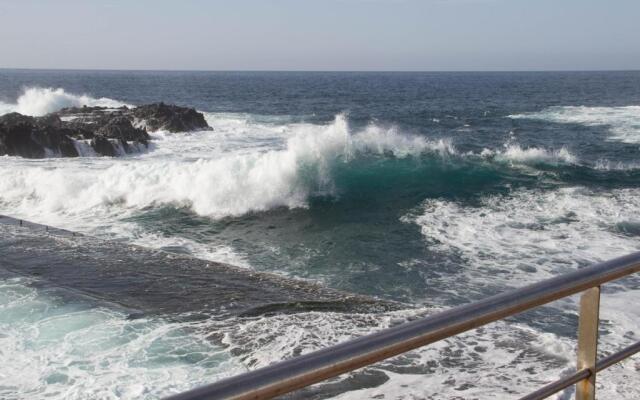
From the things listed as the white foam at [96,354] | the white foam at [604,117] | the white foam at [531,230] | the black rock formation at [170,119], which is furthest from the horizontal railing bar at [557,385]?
the black rock formation at [170,119]

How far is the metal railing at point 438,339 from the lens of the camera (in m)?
1.03

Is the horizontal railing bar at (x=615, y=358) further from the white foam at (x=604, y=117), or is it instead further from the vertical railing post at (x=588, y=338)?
the white foam at (x=604, y=117)

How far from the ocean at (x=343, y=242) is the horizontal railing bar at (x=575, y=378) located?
3802 mm

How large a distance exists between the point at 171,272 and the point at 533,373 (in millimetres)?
5273

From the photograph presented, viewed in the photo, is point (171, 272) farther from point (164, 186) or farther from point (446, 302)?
point (164, 186)

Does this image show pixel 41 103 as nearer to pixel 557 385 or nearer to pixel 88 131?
pixel 88 131

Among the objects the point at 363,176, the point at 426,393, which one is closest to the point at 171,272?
the point at 426,393

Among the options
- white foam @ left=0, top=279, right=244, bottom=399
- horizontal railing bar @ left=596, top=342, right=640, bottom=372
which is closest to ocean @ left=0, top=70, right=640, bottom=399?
white foam @ left=0, top=279, right=244, bottom=399

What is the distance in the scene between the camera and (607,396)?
17.0 ft

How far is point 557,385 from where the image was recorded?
4.85 feet

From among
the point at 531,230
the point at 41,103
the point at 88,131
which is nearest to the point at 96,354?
the point at 531,230

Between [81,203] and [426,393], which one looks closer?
[426,393]

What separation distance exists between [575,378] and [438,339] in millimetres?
527

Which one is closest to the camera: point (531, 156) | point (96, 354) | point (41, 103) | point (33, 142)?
point (96, 354)
